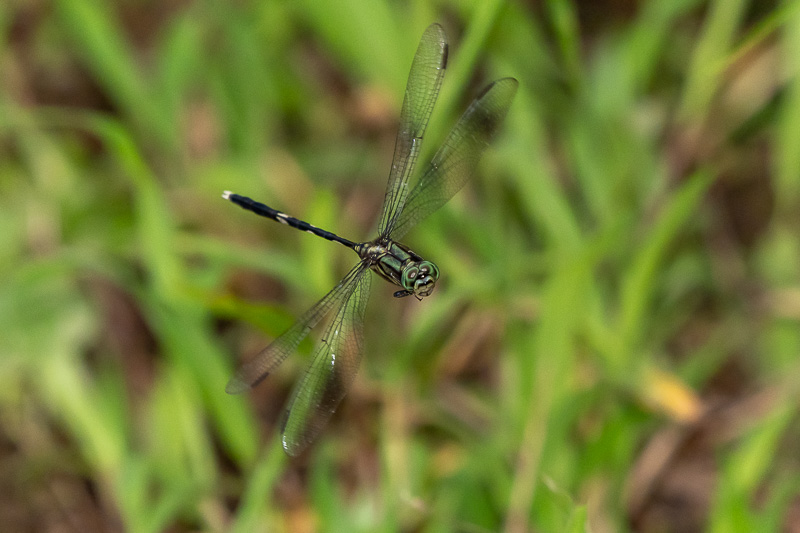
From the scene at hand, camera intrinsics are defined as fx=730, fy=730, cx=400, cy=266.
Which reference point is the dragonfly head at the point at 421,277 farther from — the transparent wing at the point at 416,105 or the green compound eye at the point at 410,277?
the transparent wing at the point at 416,105

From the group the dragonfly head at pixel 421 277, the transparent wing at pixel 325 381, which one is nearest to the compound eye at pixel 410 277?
the dragonfly head at pixel 421 277

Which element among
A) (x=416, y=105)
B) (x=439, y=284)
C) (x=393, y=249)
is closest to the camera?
(x=416, y=105)

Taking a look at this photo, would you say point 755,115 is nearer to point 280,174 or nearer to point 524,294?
point 524,294

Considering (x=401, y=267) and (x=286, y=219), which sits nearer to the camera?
(x=401, y=267)

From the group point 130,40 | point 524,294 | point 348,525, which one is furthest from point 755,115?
point 130,40

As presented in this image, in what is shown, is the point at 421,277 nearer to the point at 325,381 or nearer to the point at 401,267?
the point at 401,267

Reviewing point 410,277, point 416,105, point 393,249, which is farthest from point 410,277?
point 416,105
